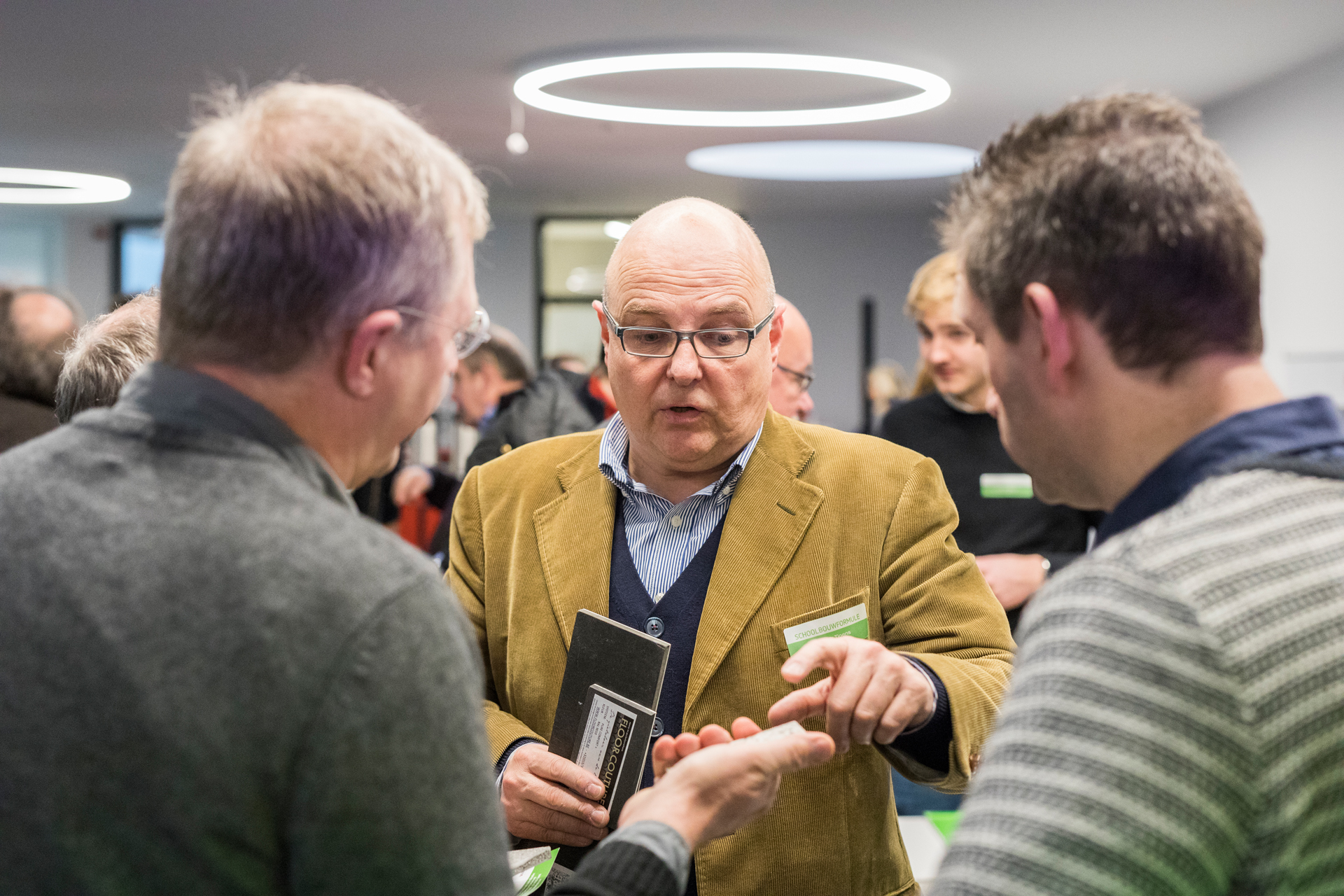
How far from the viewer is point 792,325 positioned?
3516mm

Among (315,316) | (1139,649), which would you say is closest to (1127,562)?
(1139,649)

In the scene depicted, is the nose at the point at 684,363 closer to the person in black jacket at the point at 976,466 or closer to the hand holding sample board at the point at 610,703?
the hand holding sample board at the point at 610,703

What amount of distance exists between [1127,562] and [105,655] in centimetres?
81

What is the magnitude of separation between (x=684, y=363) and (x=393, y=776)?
45.4 inches

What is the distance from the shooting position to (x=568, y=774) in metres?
1.58

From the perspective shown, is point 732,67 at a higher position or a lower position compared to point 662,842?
higher

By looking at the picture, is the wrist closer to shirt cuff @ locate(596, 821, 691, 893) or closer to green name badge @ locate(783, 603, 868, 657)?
shirt cuff @ locate(596, 821, 691, 893)

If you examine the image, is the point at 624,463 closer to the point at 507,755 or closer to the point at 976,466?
the point at 507,755

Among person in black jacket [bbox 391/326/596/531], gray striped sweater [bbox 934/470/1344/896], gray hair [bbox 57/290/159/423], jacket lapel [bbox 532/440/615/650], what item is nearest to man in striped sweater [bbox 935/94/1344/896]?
gray striped sweater [bbox 934/470/1344/896]

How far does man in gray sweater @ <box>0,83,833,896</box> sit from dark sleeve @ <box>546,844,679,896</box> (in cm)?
18

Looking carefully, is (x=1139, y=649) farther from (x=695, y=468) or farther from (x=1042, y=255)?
(x=695, y=468)

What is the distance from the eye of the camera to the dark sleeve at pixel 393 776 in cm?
82

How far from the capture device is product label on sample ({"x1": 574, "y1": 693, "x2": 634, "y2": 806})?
1.58 meters

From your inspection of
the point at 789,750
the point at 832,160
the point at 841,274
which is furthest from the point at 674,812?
the point at 841,274
